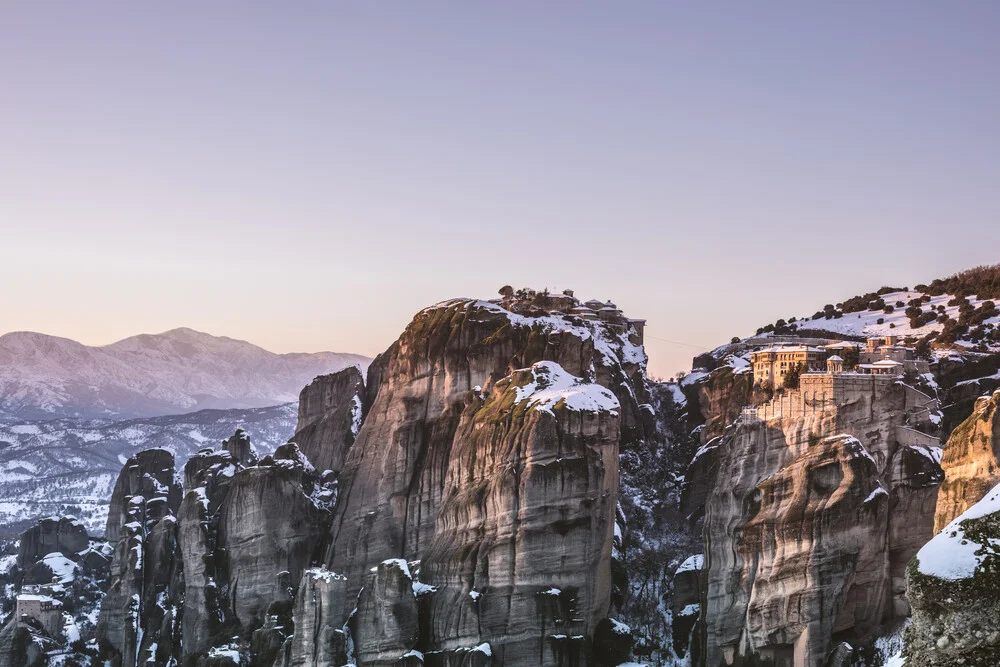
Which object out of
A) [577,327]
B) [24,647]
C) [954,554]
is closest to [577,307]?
[577,327]

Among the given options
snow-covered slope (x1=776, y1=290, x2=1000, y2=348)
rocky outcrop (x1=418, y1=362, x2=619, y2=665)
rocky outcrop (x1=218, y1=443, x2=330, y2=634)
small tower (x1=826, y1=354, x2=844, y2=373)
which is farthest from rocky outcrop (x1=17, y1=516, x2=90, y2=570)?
small tower (x1=826, y1=354, x2=844, y2=373)

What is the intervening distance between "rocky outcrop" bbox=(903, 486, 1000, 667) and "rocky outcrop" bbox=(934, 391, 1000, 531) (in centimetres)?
3391

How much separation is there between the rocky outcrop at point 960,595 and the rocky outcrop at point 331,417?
269 ft

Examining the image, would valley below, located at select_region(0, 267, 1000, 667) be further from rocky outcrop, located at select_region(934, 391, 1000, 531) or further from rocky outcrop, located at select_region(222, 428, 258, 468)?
rocky outcrop, located at select_region(222, 428, 258, 468)

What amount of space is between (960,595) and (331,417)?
285 feet

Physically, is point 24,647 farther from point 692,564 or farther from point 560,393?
point 692,564

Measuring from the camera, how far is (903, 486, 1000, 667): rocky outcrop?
67.0 ft

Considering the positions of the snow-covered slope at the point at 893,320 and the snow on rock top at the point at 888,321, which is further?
the snow on rock top at the point at 888,321

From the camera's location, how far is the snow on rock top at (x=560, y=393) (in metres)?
77.8

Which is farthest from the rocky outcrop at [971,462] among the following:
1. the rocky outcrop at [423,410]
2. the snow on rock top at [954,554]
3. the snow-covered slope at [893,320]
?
the snow-covered slope at [893,320]

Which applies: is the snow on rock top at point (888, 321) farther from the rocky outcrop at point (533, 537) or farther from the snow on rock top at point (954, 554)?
the snow on rock top at point (954, 554)

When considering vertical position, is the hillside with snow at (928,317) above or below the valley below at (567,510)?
above

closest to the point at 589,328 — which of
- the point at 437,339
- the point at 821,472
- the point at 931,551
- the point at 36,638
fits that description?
the point at 437,339

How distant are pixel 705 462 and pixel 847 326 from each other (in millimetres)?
35558
